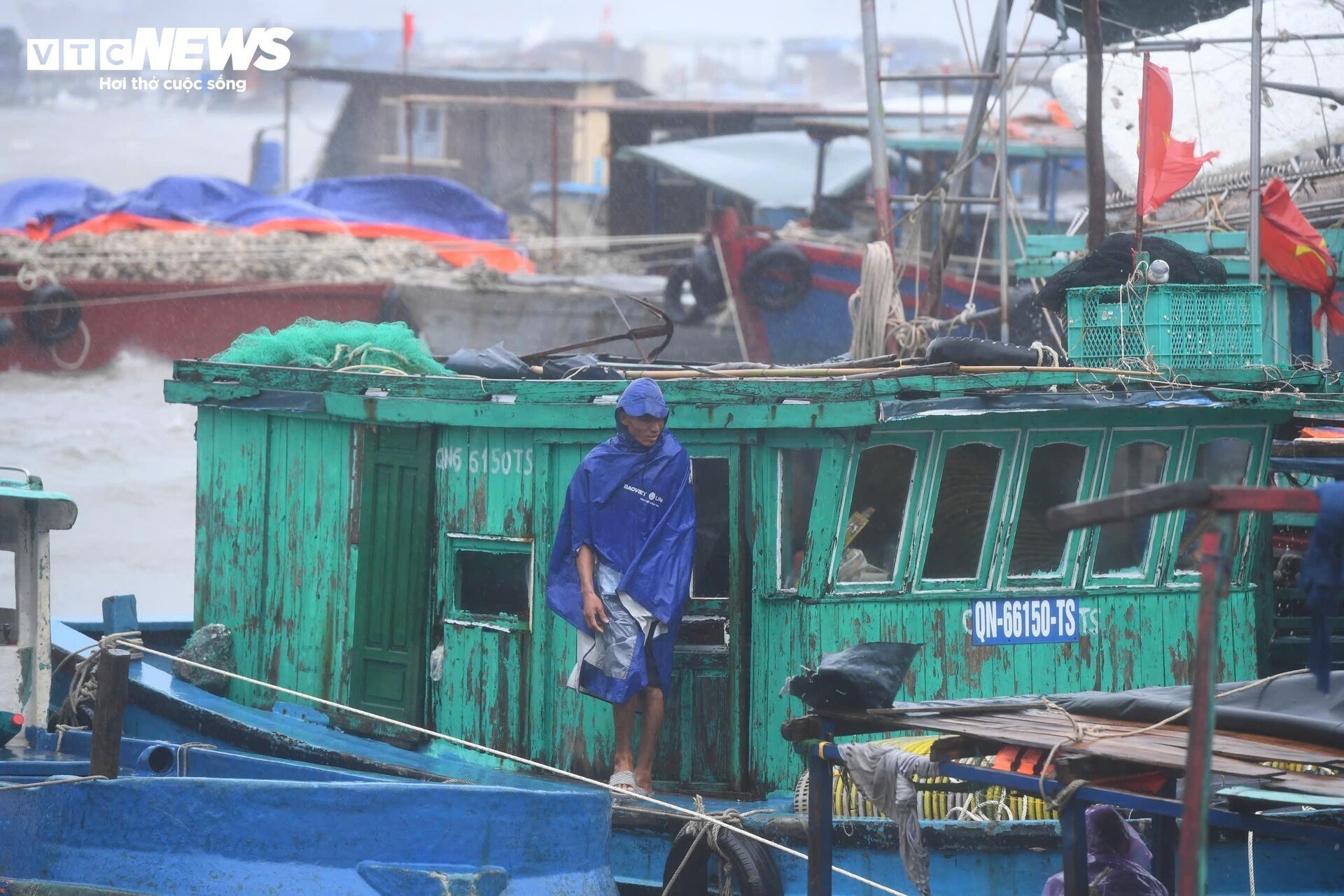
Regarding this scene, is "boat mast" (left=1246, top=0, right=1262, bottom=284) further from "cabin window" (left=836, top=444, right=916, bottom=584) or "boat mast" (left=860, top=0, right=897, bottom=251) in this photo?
"cabin window" (left=836, top=444, right=916, bottom=584)

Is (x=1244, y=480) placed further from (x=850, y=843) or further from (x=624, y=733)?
(x=624, y=733)

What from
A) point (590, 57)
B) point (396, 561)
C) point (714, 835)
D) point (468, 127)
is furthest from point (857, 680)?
point (590, 57)

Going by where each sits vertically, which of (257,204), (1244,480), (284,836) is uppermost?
(257,204)

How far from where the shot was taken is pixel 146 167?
146ft

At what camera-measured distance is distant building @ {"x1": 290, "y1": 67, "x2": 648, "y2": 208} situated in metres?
29.3

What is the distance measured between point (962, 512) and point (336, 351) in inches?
123

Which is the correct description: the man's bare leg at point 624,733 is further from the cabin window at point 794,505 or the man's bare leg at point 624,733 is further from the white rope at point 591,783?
the cabin window at point 794,505

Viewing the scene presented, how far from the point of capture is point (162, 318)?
1792 centimetres

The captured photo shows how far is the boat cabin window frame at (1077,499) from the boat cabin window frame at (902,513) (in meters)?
0.42

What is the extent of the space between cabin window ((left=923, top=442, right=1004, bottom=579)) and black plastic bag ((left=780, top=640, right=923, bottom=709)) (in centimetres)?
173

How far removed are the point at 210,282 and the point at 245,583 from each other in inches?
468

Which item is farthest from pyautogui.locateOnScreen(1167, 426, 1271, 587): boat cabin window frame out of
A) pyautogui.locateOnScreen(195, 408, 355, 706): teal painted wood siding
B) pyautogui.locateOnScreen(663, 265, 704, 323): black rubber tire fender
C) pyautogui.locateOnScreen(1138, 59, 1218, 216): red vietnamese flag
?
pyautogui.locateOnScreen(663, 265, 704, 323): black rubber tire fender

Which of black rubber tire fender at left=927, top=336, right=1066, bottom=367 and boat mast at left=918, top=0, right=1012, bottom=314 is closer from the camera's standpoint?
black rubber tire fender at left=927, top=336, right=1066, bottom=367

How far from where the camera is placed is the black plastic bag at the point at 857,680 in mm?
4363
